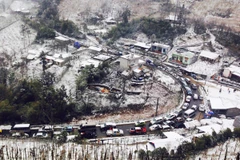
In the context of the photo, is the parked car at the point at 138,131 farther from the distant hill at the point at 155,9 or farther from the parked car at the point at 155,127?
the distant hill at the point at 155,9

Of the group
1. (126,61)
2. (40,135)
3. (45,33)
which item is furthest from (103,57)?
(40,135)

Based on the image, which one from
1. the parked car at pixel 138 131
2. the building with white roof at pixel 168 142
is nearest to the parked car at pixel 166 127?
the parked car at pixel 138 131

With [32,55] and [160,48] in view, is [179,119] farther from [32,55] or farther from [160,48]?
[32,55]

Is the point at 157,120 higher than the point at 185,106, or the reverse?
the point at 185,106

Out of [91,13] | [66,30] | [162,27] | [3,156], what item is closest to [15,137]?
[3,156]

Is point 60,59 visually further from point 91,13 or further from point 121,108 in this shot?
point 91,13
